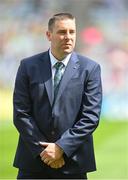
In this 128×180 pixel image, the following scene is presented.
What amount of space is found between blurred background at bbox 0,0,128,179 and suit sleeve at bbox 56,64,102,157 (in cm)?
471

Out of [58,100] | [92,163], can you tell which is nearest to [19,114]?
[58,100]

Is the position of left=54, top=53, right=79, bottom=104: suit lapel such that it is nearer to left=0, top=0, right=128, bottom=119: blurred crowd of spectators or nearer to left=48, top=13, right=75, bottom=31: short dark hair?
left=48, top=13, right=75, bottom=31: short dark hair

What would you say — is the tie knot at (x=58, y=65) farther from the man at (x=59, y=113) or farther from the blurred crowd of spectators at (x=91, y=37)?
the blurred crowd of spectators at (x=91, y=37)

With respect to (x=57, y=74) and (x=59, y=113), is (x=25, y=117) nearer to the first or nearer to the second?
(x=59, y=113)

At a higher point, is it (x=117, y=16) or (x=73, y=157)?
(x=117, y=16)

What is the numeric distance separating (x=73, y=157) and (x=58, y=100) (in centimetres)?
33

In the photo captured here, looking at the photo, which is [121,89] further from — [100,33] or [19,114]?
[19,114]

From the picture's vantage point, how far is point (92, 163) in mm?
→ 3844

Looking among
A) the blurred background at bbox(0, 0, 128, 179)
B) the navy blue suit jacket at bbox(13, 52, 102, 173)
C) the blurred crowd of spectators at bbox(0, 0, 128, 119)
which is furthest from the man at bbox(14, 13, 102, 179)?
the blurred crowd of spectators at bbox(0, 0, 128, 119)

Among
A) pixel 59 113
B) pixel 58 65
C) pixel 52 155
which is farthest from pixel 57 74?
pixel 52 155

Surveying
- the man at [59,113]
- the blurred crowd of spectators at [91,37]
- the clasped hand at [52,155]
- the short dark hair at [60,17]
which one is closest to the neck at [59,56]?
the man at [59,113]

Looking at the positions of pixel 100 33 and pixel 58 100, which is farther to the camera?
pixel 100 33

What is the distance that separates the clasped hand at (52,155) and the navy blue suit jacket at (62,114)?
0.09 feet

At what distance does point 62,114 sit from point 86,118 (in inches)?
5.4
